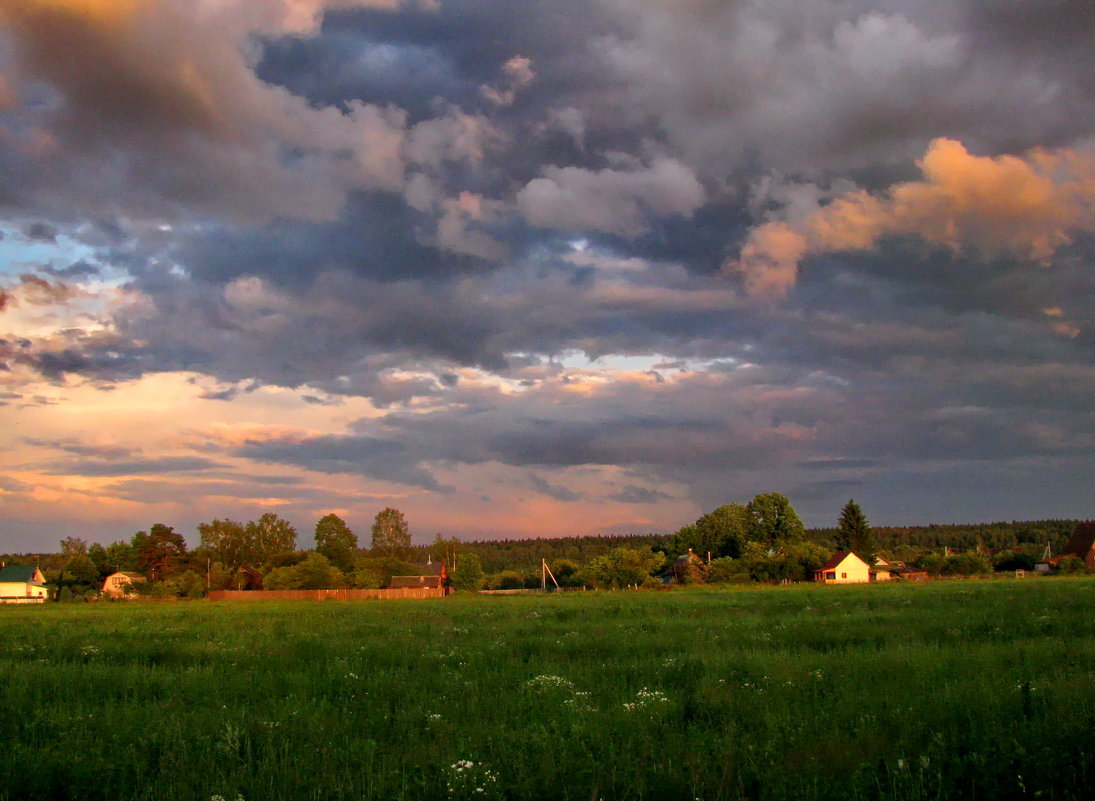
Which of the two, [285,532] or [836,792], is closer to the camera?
[836,792]

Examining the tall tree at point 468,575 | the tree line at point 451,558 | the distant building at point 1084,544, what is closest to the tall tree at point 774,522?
the tree line at point 451,558

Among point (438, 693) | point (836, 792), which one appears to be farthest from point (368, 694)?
point (836, 792)

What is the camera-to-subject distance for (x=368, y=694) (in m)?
13.0

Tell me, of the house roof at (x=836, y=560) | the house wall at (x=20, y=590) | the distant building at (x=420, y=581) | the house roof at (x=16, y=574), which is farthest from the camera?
the house roof at (x=16, y=574)

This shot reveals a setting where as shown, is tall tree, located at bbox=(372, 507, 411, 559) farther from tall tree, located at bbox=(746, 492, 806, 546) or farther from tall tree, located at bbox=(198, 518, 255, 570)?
tall tree, located at bbox=(746, 492, 806, 546)

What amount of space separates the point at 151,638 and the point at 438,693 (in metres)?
15.9

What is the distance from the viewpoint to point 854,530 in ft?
423

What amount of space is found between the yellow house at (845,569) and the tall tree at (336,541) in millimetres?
79779

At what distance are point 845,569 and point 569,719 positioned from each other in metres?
109

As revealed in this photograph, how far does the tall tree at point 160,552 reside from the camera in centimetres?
11362

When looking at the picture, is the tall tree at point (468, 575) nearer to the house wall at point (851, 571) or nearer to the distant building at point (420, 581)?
the distant building at point (420, 581)

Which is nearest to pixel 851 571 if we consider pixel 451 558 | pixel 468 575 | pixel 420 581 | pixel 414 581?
pixel 468 575

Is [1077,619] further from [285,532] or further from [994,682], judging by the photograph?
[285,532]

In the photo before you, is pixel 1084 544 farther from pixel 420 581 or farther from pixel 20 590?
pixel 20 590
